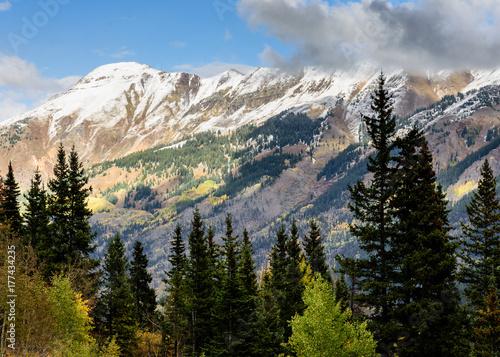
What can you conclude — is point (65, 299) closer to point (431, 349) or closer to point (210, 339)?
point (210, 339)

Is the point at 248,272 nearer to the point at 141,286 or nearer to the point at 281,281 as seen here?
the point at 281,281

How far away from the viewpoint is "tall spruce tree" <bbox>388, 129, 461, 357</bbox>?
77.2 feet

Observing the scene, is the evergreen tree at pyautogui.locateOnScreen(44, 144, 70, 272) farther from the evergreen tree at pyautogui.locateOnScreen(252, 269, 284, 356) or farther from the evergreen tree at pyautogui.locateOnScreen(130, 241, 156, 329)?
the evergreen tree at pyautogui.locateOnScreen(252, 269, 284, 356)

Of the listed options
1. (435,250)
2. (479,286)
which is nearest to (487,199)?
(479,286)

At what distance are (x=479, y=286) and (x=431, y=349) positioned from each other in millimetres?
16152

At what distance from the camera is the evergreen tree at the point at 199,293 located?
4159 centimetres

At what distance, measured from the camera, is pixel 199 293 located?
42625 mm

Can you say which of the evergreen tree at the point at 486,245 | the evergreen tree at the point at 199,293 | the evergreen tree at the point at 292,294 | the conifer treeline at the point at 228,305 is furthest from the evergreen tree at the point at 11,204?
the evergreen tree at the point at 486,245

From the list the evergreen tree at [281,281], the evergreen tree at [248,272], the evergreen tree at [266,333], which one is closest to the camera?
the evergreen tree at [266,333]

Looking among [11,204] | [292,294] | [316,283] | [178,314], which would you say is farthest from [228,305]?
[11,204]

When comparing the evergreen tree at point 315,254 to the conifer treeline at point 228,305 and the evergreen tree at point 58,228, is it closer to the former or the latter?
the conifer treeline at point 228,305

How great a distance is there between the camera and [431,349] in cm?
2391

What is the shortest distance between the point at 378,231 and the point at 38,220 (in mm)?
39980

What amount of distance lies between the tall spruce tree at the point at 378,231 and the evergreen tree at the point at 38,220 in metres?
32.8
